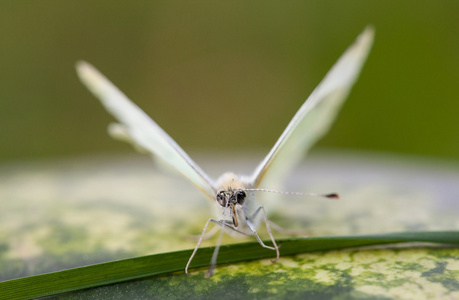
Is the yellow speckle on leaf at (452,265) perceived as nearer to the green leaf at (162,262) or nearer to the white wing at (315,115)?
the green leaf at (162,262)

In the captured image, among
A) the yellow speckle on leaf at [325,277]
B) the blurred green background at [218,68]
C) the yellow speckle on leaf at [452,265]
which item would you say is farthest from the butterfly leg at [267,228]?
the blurred green background at [218,68]

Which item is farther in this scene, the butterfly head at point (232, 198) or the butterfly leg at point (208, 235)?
the butterfly leg at point (208, 235)

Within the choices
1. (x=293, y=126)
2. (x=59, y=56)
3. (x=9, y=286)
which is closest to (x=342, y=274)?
(x=293, y=126)

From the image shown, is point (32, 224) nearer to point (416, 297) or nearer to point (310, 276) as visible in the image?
point (310, 276)

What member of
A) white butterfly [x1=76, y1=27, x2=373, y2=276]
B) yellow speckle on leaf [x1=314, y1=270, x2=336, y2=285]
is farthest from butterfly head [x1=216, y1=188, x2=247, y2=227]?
yellow speckle on leaf [x1=314, y1=270, x2=336, y2=285]

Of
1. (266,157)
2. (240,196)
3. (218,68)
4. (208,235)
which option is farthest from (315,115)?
(218,68)

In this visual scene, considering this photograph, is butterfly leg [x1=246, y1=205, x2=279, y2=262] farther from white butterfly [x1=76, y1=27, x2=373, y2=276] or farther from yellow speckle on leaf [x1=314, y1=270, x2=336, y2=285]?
yellow speckle on leaf [x1=314, y1=270, x2=336, y2=285]
